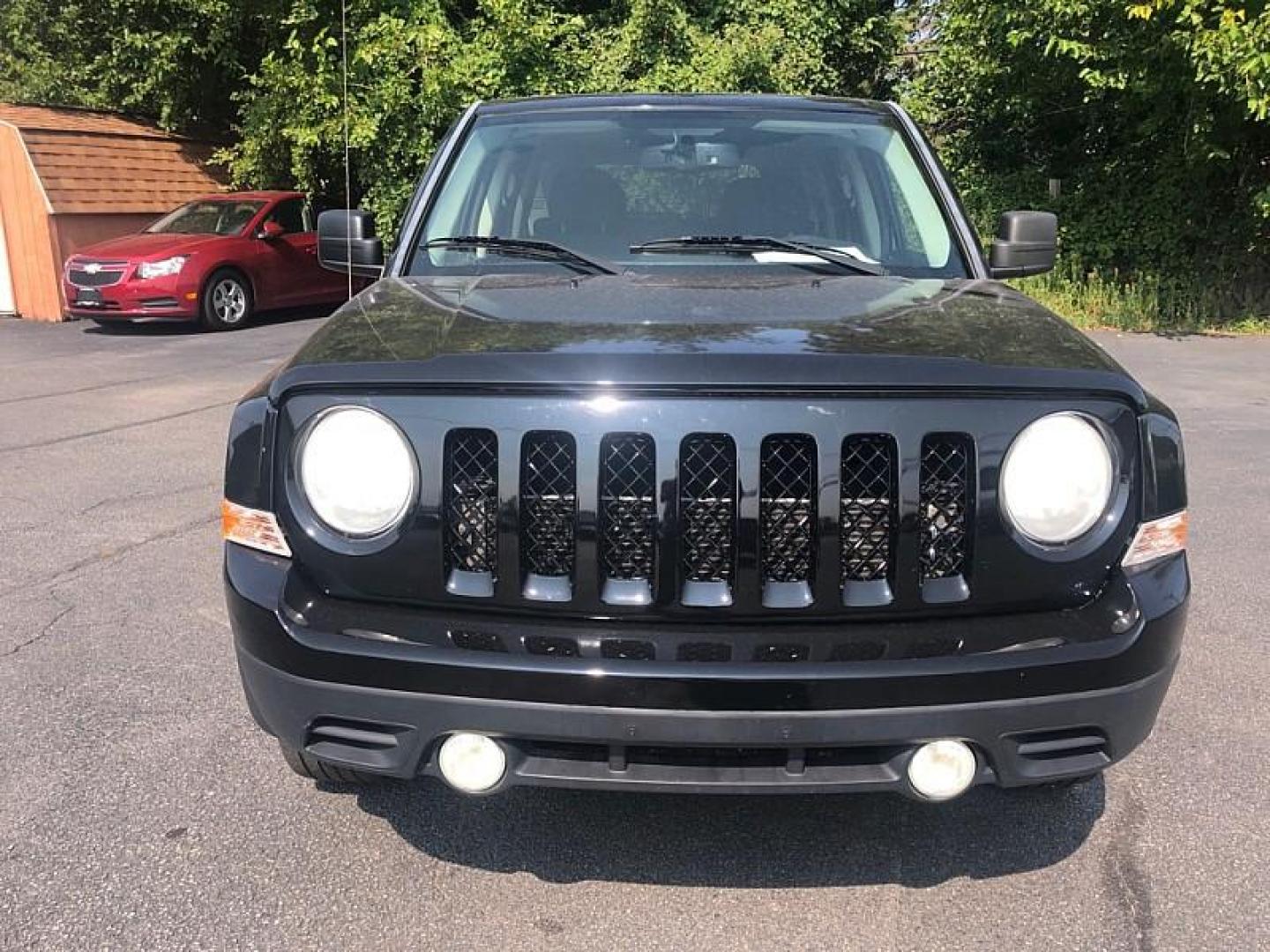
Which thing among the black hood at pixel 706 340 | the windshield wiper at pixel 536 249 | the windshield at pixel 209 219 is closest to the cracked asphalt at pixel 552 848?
the black hood at pixel 706 340

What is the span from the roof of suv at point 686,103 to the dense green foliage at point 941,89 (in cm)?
909

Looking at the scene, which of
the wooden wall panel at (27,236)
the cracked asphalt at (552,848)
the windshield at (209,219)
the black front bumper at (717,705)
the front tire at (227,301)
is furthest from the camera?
the wooden wall panel at (27,236)

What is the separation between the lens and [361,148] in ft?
45.4

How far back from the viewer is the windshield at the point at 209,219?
539 inches

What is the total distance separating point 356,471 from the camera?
204 centimetres

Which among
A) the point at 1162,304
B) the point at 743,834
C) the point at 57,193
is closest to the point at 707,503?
the point at 743,834

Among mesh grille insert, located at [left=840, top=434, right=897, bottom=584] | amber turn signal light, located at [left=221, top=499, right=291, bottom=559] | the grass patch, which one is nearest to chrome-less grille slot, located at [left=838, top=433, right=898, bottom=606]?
mesh grille insert, located at [left=840, top=434, right=897, bottom=584]

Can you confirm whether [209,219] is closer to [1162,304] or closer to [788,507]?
[1162,304]

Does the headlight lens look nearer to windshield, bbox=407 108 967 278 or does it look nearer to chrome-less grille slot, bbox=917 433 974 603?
windshield, bbox=407 108 967 278

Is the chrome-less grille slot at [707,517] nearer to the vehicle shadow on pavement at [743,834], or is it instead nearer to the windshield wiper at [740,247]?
the vehicle shadow on pavement at [743,834]

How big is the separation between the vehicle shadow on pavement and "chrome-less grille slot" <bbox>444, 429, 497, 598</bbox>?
0.87m

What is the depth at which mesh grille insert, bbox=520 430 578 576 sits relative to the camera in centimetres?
199

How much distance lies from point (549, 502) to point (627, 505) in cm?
15

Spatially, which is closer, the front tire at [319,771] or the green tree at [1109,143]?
the front tire at [319,771]
